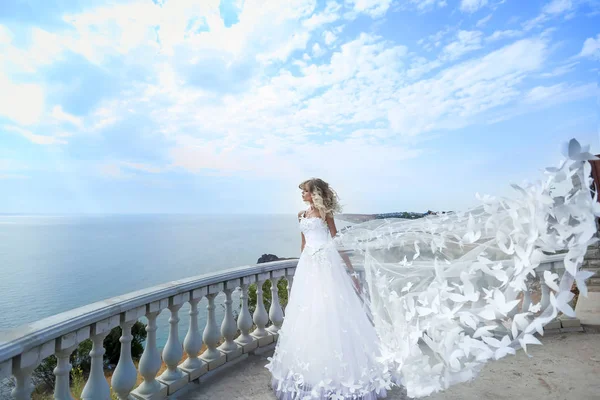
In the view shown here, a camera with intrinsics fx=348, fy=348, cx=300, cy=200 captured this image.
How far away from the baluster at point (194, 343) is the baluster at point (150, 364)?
1.25 feet

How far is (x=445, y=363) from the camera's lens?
7.25 feet

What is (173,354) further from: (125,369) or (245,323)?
(245,323)

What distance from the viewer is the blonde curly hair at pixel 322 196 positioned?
3537mm

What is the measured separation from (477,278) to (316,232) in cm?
162

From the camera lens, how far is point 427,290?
8.32ft

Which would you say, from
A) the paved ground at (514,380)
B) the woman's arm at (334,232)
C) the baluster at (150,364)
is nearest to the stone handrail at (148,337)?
the baluster at (150,364)

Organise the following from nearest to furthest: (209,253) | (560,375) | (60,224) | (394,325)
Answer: (394,325)
(560,375)
(209,253)
(60,224)

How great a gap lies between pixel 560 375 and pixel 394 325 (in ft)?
6.35

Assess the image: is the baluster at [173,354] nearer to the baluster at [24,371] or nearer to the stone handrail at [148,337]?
the stone handrail at [148,337]

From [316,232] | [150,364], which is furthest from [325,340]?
[150,364]

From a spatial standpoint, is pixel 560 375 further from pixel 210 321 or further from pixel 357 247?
pixel 210 321

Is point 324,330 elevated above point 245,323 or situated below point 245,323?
above

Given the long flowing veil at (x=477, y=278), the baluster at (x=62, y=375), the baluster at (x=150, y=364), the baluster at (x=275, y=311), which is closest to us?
the long flowing veil at (x=477, y=278)

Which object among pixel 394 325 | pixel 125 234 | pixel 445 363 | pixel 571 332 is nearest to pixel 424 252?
pixel 394 325
